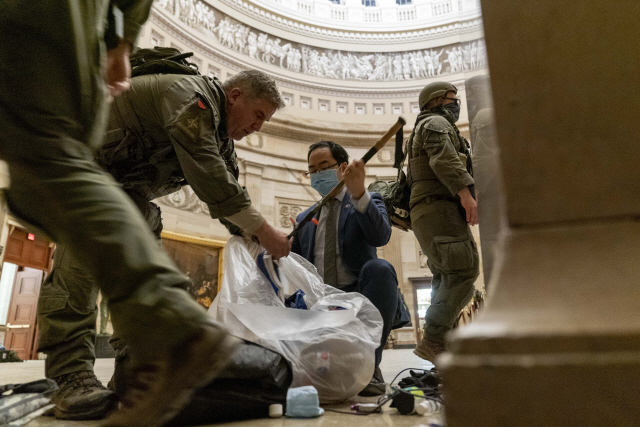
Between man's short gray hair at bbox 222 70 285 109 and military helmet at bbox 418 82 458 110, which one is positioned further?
military helmet at bbox 418 82 458 110

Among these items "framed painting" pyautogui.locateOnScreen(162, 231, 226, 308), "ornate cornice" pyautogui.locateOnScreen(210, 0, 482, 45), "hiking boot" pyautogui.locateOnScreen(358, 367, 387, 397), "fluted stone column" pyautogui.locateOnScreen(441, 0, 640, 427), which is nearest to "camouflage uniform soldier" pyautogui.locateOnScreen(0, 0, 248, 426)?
"fluted stone column" pyautogui.locateOnScreen(441, 0, 640, 427)

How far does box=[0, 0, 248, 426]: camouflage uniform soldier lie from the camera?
2.37 ft

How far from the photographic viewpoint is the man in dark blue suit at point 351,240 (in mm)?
2256

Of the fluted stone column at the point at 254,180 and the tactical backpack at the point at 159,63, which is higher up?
the fluted stone column at the point at 254,180

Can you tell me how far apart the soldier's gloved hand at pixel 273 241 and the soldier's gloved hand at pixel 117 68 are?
0.78m

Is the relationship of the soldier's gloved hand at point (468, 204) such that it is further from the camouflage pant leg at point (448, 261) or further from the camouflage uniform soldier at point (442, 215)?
the camouflage pant leg at point (448, 261)

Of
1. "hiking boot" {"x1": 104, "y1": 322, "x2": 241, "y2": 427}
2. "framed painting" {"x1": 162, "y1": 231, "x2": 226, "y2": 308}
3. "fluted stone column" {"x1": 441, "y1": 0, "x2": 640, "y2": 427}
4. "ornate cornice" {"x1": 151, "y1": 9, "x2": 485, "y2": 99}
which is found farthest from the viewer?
"ornate cornice" {"x1": 151, "y1": 9, "x2": 485, "y2": 99}

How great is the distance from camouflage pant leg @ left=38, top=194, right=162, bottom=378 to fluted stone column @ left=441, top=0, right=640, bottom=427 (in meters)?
1.76

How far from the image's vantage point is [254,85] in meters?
2.17

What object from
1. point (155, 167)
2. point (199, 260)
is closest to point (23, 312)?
point (199, 260)

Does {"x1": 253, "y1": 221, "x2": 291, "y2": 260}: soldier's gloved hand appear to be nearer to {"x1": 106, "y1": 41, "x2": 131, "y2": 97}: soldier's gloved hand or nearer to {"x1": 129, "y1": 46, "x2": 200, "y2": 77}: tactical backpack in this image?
{"x1": 106, "y1": 41, "x2": 131, "y2": 97}: soldier's gloved hand

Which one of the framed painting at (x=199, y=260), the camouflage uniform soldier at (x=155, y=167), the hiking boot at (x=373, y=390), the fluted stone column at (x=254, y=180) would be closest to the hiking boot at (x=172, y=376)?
the camouflage uniform soldier at (x=155, y=167)

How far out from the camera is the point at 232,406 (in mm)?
1410

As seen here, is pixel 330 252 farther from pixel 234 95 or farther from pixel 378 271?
pixel 234 95
